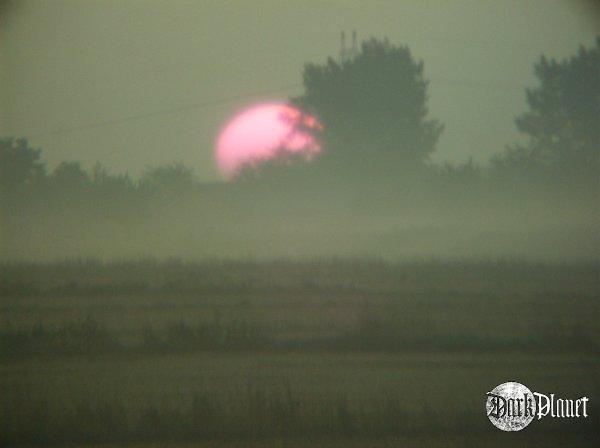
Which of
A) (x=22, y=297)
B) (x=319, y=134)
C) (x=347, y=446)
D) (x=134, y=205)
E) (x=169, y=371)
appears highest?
(x=319, y=134)

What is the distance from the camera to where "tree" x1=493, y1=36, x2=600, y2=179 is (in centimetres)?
575

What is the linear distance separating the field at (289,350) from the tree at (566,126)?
80cm

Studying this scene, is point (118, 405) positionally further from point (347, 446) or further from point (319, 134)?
point (319, 134)

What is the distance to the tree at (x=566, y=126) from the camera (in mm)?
5746

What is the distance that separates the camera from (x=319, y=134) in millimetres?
5664

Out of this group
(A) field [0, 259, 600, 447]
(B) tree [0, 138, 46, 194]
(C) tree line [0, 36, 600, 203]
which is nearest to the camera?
(A) field [0, 259, 600, 447]

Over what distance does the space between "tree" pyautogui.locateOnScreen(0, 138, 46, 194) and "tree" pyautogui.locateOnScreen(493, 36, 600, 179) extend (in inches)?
136

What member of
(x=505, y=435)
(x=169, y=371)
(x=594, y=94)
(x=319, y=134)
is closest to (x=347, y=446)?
(x=505, y=435)

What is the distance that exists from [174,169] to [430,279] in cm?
216
